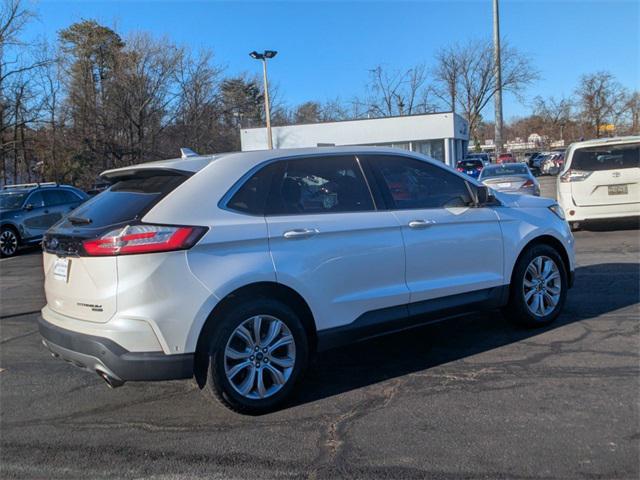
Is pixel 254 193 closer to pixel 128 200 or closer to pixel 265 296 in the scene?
pixel 265 296

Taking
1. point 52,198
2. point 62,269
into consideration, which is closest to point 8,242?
point 52,198

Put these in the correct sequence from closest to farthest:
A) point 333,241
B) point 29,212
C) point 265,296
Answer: point 265,296, point 333,241, point 29,212

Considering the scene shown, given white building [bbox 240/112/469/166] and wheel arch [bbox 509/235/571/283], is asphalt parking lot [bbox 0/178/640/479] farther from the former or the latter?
white building [bbox 240/112/469/166]

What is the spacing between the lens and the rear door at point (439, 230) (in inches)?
179

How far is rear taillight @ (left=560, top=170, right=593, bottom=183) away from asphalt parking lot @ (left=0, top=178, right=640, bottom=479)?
5372 mm

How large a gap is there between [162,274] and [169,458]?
1.10 meters

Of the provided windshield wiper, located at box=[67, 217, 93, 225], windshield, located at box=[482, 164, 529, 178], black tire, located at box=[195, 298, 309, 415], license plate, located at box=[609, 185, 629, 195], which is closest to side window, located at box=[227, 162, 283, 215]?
black tire, located at box=[195, 298, 309, 415]

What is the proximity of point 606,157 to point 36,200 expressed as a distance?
13.4m

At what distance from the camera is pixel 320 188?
4.30 m

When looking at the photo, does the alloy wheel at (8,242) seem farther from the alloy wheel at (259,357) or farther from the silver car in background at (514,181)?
the alloy wheel at (259,357)

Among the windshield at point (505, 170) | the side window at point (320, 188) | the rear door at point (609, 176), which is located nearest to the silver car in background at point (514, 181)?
the windshield at point (505, 170)

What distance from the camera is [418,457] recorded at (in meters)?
3.24

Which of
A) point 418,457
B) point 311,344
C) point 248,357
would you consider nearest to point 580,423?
point 418,457

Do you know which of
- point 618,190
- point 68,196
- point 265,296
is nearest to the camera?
point 265,296
